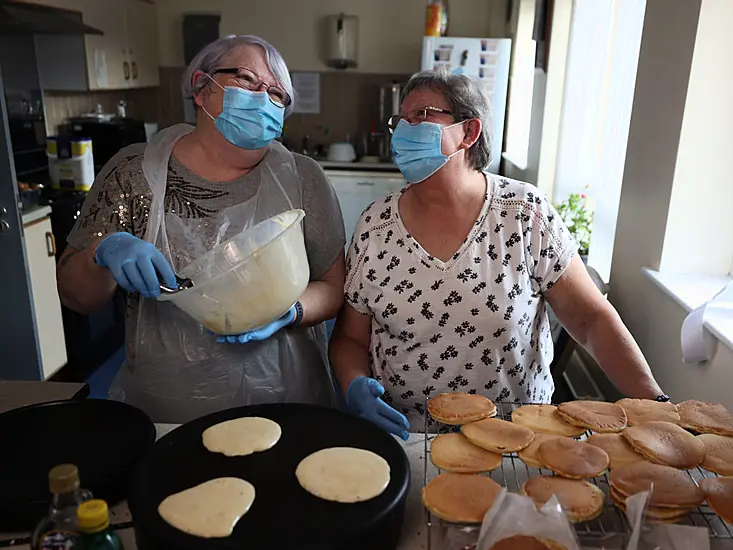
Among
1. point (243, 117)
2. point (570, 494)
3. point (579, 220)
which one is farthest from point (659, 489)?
point (579, 220)

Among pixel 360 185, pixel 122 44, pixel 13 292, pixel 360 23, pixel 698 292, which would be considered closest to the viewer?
pixel 698 292

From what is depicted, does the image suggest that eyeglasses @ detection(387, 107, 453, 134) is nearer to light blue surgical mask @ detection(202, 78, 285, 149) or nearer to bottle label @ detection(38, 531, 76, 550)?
light blue surgical mask @ detection(202, 78, 285, 149)

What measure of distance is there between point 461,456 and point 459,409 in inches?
4.8

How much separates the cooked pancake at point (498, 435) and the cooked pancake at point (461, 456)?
1cm

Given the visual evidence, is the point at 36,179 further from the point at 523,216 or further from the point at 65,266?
the point at 523,216

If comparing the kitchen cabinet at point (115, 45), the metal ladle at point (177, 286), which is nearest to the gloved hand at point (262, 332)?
the metal ladle at point (177, 286)

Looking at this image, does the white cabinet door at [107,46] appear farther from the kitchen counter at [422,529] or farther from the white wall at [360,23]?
the kitchen counter at [422,529]

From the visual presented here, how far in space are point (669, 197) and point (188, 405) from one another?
131 cm

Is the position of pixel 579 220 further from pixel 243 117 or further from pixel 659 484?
pixel 659 484

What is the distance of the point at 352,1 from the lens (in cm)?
494

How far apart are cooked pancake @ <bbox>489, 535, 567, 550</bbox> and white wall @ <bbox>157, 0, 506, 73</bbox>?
4.77 meters

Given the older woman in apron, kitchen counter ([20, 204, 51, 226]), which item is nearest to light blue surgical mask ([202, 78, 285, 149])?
the older woman in apron

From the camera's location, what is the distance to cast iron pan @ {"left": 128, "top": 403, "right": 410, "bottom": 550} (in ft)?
2.33

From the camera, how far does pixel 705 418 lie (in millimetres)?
971
